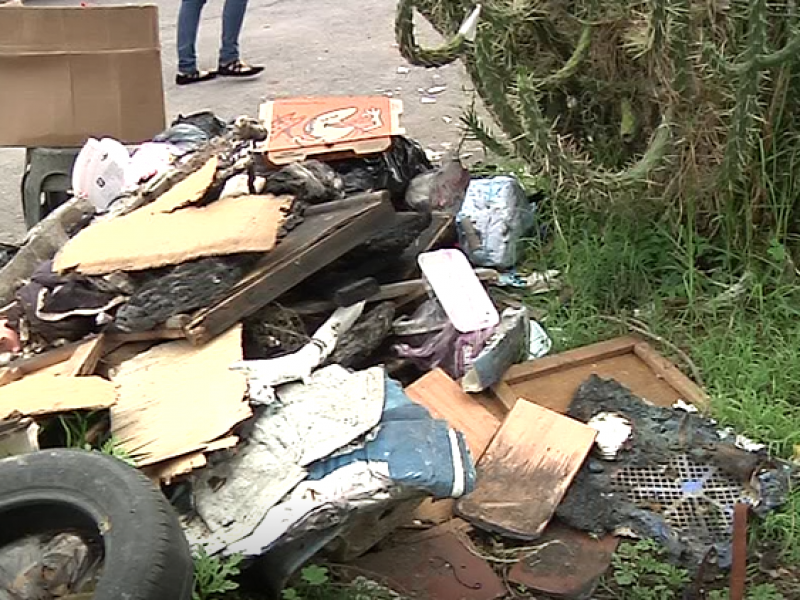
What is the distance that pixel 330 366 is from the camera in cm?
343

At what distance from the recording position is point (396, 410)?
10.5 feet

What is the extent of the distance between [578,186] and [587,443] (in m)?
1.10

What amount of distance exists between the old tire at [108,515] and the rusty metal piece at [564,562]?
0.98 metres

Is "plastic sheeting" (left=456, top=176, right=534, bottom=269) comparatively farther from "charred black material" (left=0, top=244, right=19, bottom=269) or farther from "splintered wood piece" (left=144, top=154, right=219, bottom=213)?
"charred black material" (left=0, top=244, right=19, bottom=269)

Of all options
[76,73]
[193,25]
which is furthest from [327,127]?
[193,25]

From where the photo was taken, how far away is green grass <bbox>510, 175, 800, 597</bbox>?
149 inches

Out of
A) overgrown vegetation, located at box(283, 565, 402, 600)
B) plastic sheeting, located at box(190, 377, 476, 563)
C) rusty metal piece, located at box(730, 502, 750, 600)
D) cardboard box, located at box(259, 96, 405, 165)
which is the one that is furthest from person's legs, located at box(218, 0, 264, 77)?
rusty metal piece, located at box(730, 502, 750, 600)

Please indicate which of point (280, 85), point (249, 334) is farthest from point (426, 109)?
point (249, 334)

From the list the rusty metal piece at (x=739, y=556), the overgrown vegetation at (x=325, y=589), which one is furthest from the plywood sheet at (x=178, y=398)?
the rusty metal piece at (x=739, y=556)

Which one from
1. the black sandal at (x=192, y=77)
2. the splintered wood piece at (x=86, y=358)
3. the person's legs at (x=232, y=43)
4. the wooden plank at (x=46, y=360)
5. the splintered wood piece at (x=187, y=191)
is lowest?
the black sandal at (x=192, y=77)

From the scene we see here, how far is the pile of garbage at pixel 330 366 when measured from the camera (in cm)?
304

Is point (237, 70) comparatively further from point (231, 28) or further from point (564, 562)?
point (564, 562)

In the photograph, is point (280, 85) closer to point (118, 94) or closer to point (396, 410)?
point (118, 94)

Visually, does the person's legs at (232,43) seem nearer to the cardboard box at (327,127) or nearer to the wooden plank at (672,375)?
the cardboard box at (327,127)
